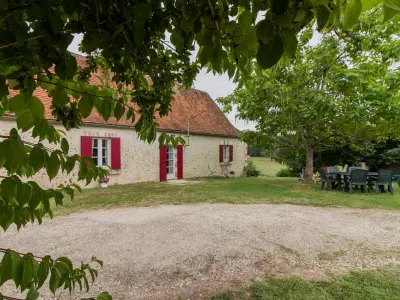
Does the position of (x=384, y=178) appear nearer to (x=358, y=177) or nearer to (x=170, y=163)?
(x=358, y=177)

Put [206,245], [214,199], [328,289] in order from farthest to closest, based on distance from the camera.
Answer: [214,199] → [206,245] → [328,289]

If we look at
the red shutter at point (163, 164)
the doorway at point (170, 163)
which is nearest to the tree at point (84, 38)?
the red shutter at point (163, 164)

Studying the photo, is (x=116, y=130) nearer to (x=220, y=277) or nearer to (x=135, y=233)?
(x=135, y=233)

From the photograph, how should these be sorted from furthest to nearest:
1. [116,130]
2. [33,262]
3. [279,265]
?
[116,130] < [279,265] < [33,262]


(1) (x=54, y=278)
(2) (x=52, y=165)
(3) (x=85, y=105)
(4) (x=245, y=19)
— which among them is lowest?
(1) (x=54, y=278)

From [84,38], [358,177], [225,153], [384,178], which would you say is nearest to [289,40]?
[84,38]

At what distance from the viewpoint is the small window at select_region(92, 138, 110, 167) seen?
10.8 metres

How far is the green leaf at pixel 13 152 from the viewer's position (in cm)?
73

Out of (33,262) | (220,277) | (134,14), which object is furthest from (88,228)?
(134,14)

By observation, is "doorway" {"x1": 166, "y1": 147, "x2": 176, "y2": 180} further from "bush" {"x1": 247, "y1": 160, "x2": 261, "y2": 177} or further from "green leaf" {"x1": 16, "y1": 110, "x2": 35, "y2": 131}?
"green leaf" {"x1": 16, "y1": 110, "x2": 35, "y2": 131}

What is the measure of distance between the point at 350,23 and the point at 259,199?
8051 millimetres

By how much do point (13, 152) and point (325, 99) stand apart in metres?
9.20

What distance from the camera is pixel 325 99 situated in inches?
338

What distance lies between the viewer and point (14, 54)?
30.6 inches
